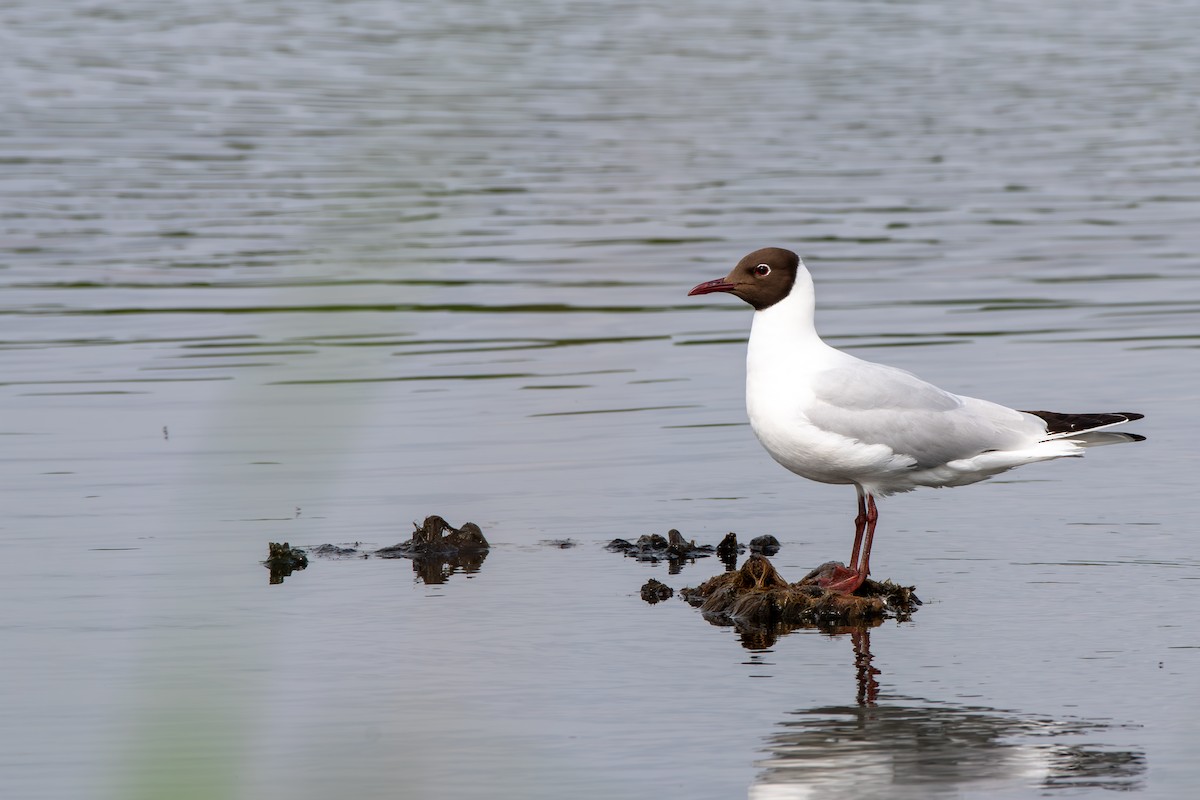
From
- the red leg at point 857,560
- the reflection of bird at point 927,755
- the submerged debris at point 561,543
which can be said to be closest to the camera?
the reflection of bird at point 927,755

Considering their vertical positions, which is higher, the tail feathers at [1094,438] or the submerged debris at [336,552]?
the tail feathers at [1094,438]

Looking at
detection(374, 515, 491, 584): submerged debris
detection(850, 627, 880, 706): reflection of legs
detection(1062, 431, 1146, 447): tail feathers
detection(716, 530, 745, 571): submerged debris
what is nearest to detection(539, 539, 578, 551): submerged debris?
detection(374, 515, 491, 584): submerged debris

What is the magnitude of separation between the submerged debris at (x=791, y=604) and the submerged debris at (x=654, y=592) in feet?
0.86

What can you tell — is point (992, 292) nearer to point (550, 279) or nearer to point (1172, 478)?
point (550, 279)

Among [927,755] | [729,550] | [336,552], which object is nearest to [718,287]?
[729,550]

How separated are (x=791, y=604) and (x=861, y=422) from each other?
826mm

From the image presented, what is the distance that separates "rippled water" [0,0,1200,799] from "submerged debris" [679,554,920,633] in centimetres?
16

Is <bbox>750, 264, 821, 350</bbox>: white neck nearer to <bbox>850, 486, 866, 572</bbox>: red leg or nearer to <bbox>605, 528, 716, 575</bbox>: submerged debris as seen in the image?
<bbox>850, 486, 866, 572</bbox>: red leg

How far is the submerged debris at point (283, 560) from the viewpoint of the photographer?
840cm

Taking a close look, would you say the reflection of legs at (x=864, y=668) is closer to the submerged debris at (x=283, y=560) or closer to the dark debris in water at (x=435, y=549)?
the dark debris in water at (x=435, y=549)

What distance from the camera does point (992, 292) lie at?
16.4 meters

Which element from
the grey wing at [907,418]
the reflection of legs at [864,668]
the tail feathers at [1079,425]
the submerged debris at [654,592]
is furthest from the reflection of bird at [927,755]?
the tail feathers at [1079,425]

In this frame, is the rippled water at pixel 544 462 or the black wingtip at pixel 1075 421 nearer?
the rippled water at pixel 544 462

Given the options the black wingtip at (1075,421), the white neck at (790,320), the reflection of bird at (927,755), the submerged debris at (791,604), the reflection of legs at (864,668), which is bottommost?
the reflection of bird at (927,755)
